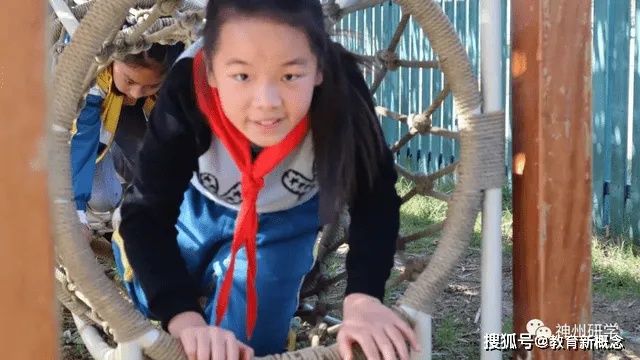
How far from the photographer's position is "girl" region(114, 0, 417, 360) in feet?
4.31

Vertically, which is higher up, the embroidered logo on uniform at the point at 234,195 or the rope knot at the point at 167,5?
the rope knot at the point at 167,5

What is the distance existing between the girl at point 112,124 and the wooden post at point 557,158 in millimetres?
1112

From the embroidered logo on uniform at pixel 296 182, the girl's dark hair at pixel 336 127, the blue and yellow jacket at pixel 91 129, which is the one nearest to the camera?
the girl's dark hair at pixel 336 127

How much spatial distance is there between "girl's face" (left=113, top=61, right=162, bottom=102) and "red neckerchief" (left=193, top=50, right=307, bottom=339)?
0.74 m

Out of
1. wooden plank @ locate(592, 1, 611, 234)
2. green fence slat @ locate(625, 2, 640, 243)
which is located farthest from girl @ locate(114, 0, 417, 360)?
wooden plank @ locate(592, 1, 611, 234)

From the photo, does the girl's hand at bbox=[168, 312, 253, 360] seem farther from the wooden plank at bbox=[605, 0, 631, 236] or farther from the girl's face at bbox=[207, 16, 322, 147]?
the wooden plank at bbox=[605, 0, 631, 236]

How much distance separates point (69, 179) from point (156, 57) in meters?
1.04

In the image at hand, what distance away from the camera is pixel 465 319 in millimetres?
2363

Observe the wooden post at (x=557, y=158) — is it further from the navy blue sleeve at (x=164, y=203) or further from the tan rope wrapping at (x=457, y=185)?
the navy blue sleeve at (x=164, y=203)

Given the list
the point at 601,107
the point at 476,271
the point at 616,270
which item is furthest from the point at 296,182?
the point at 601,107

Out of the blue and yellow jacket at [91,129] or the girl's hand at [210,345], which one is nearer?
the girl's hand at [210,345]

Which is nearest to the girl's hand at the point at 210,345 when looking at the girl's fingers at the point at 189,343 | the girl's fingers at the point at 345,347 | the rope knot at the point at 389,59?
the girl's fingers at the point at 189,343

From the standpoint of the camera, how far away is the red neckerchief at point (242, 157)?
146 cm

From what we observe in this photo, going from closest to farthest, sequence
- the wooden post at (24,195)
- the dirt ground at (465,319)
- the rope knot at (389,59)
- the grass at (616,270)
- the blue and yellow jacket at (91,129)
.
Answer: the wooden post at (24,195) → the rope knot at (389,59) → the dirt ground at (465,319) → the blue and yellow jacket at (91,129) → the grass at (616,270)
